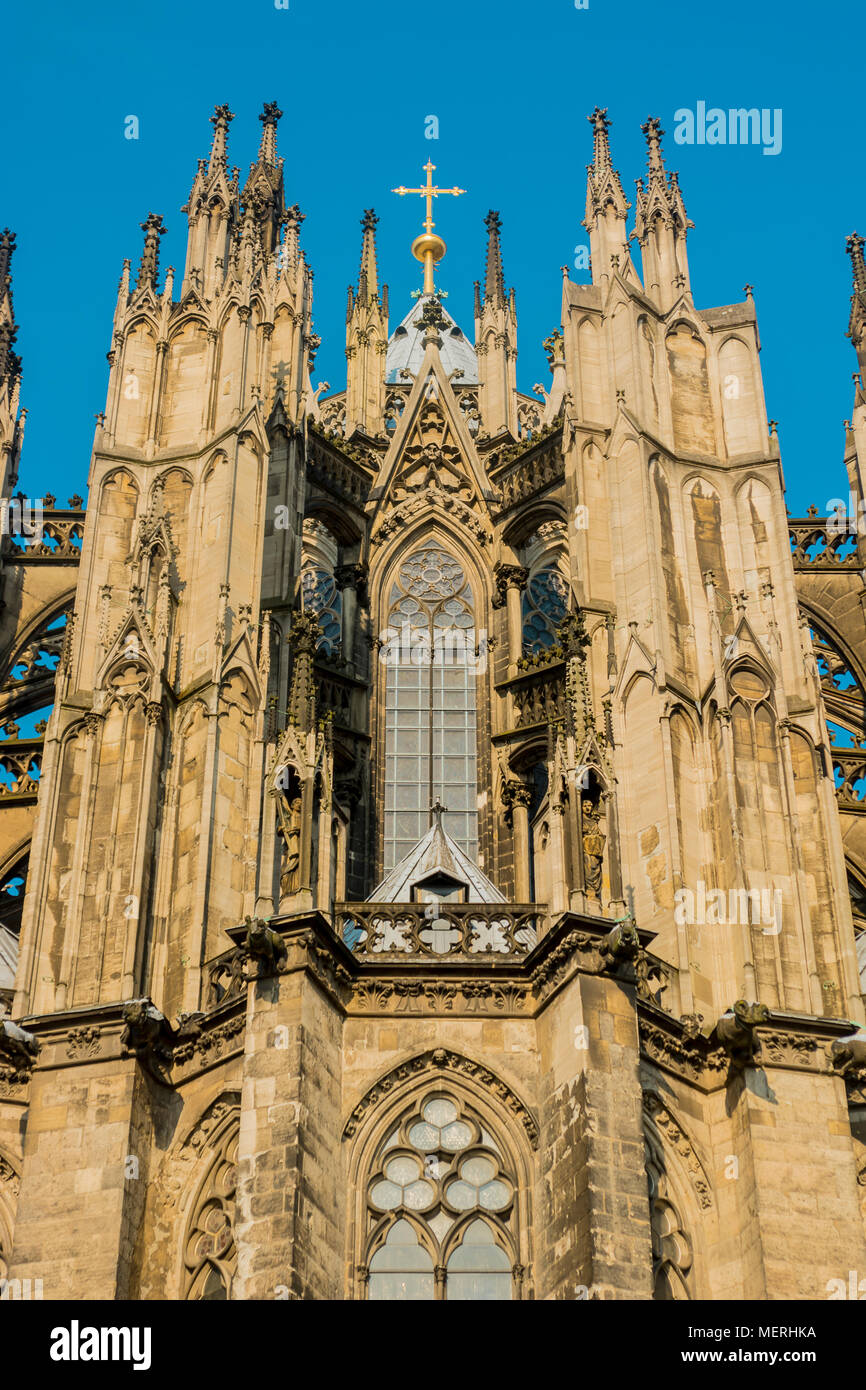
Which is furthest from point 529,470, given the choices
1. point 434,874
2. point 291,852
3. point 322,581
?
point 291,852

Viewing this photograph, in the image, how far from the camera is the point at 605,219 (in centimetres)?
3488

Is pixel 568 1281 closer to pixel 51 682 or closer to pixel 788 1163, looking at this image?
pixel 788 1163

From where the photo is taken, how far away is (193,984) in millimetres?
26062

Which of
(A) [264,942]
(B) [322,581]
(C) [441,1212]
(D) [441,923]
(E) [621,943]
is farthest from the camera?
(B) [322,581]

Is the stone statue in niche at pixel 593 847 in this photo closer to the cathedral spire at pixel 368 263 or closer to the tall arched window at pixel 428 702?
the tall arched window at pixel 428 702

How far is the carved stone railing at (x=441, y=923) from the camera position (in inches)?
1045

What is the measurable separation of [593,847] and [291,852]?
11.7ft

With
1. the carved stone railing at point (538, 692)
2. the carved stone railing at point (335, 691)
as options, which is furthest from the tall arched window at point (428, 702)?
the carved stone railing at point (538, 692)

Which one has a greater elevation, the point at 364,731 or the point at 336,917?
the point at 364,731

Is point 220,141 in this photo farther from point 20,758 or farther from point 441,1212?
point 441,1212

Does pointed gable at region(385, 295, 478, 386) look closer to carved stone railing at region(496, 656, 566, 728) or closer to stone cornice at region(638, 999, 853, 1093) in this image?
carved stone railing at region(496, 656, 566, 728)

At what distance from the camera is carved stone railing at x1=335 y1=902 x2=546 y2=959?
26547mm

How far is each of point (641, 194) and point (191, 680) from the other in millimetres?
11988
